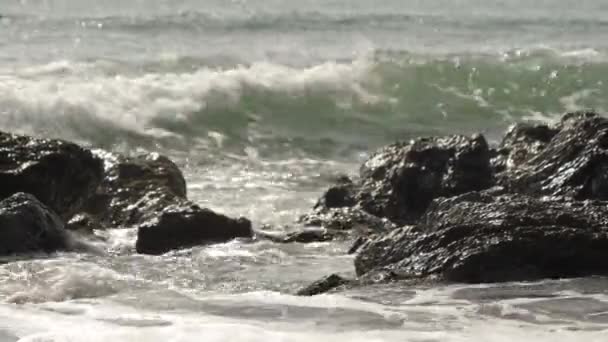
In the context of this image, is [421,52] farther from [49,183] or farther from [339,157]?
[49,183]

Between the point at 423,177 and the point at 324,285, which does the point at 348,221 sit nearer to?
the point at 423,177

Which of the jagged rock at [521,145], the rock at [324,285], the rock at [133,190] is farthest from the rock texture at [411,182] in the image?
the rock at [324,285]

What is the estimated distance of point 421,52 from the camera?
21703 mm

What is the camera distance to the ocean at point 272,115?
5598 mm

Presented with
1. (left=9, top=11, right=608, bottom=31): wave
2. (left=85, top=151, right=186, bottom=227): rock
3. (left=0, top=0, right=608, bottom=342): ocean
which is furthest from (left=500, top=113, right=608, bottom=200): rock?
(left=9, top=11, right=608, bottom=31): wave

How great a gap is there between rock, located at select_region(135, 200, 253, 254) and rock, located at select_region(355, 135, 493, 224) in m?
1.59

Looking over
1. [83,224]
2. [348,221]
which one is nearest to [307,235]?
[348,221]

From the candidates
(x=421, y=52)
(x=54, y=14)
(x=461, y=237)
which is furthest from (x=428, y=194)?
(x=54, y=14)

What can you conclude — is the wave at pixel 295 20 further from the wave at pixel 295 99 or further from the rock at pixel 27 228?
the rock at pixel 27 228

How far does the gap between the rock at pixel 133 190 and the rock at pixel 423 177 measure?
159 cm

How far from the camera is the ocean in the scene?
560 centimetres

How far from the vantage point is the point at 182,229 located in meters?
8.36

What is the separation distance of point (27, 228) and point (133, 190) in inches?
72.0

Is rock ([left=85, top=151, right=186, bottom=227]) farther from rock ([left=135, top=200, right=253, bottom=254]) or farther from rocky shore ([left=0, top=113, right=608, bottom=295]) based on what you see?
rock ([left=135, top=200, right=253, bottom=254])
